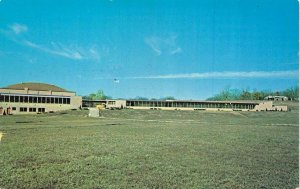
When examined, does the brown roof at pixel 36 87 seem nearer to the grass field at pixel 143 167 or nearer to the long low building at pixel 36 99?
the long low building at pixel 36 99

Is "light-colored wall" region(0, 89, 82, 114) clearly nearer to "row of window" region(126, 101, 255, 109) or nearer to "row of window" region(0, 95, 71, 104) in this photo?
"row of window" region(0, 95, 71, 104)

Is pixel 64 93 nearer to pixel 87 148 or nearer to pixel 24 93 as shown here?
pixel 24 93

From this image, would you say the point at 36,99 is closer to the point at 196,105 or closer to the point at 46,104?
the point at 46,104

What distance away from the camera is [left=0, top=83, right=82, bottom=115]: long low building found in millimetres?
58000

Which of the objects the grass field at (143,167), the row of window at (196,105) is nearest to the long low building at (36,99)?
the row of window at (196,105)

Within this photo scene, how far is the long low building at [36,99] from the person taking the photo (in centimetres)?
5800

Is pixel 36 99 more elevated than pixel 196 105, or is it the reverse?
pixel 36 99

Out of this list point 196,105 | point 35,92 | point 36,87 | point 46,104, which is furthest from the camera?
point 196,105

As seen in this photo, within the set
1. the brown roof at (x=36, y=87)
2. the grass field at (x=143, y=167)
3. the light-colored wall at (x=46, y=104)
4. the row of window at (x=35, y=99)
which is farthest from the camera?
the brown roof at (x=36, y=87)

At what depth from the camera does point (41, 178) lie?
22.4 feet

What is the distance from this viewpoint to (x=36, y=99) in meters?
60.8

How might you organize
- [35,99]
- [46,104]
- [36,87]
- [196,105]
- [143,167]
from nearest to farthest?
[143,167], [46,104], [35,99], [36,87], [196,105]

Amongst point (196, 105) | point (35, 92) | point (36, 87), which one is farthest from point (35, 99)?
point (196, 105)

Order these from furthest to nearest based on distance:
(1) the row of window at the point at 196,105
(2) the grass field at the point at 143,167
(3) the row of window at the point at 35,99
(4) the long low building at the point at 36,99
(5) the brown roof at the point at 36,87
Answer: (1) the row of window at the point at 196,105, (5) the brown roof at the point at 36,87, (3) the row of window at the point at 35,99, (4) the long low building at the point at 36,99, (2) the grass field at the point at 143,167
